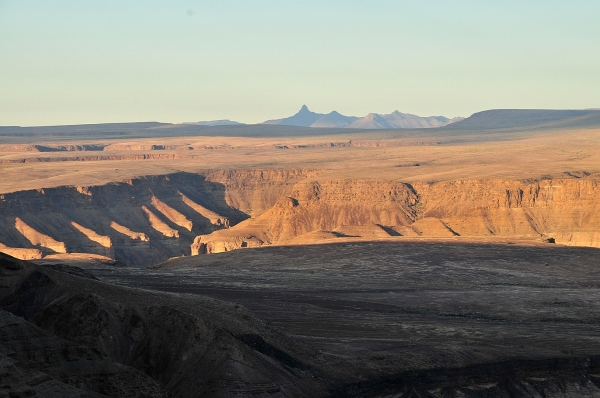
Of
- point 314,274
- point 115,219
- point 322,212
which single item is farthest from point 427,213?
point 314,274

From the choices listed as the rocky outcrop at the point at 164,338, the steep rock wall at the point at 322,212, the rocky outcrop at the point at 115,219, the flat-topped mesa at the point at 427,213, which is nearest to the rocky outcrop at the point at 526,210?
the flat-topped mesa at the point at 427,213

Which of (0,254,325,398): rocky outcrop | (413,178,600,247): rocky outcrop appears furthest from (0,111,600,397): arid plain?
(413,178,600,247): rocky outcrop

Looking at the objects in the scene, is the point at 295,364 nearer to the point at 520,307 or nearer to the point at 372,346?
the point at 372,346

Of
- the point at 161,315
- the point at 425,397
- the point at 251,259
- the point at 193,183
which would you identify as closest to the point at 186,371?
the point at 161,315

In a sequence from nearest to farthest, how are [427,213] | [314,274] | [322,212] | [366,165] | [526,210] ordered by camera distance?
1. [314,274]
2. [526,210]
3. [427,213]
4. [322,212]
5. [366,165]

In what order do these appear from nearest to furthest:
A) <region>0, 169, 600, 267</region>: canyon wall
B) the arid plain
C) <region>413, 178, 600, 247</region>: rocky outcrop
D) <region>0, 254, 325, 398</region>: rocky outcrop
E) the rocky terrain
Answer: the rocky terrain → <region>0, 254, 325, 398</region>: rocky outcrop → the arid plain → <region>413, 178, 600, 247</region>: rocky outcrop → <region>0, 169, 600, 267</region>: canyon wall

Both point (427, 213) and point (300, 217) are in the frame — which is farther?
point (300, 217)

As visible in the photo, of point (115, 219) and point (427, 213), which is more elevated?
point (427, 213)

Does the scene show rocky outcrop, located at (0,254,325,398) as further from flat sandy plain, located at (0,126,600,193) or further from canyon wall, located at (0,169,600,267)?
flat sandy plain, located at (0,126,600,193)

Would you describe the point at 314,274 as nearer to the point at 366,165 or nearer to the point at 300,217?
the point at 300,217
